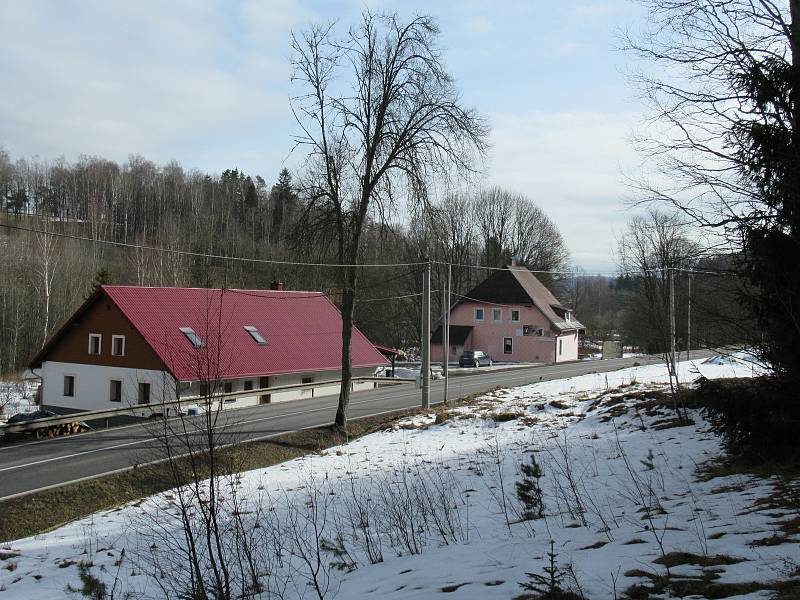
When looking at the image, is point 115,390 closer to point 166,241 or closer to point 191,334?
point 191,334

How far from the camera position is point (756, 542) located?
5473mm

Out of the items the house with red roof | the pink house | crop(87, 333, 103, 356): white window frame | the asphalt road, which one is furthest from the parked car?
crop(87, 333, 103, 356): white window frame

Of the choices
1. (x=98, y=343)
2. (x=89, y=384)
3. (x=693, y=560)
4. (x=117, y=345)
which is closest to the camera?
(x=693, y=560)

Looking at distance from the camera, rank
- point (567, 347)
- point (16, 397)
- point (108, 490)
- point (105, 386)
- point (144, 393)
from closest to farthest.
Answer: point (108, 490) < point (144, 393) < point (105, 386) < point (16, 397) < point (567, 347)

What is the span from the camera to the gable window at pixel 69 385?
112ft

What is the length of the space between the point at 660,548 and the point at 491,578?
5.29ft

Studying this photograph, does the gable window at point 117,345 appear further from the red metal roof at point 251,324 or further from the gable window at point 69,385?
the gable window at point 69,385

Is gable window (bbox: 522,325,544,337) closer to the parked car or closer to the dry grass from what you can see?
the parked car

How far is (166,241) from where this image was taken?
208ft

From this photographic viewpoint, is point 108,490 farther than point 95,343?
No

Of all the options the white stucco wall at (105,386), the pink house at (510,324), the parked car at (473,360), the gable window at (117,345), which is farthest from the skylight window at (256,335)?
the pink house at (510,324)

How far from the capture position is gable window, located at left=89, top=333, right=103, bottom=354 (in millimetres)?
33125

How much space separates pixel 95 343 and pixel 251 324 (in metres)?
Result: 7.99

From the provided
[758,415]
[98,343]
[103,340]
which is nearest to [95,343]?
[98,343]
